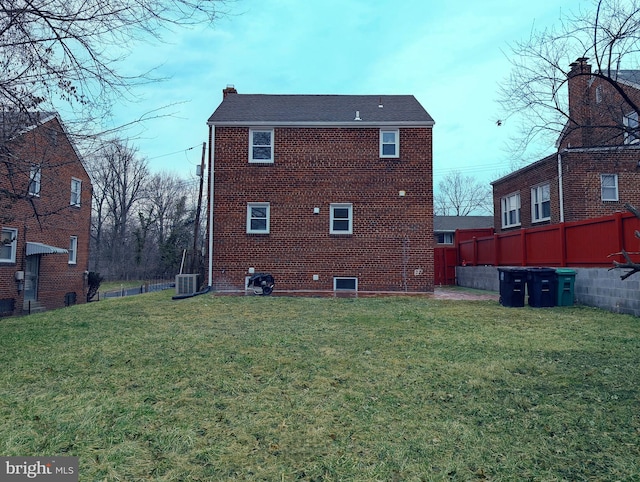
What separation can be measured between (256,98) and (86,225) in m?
12.3

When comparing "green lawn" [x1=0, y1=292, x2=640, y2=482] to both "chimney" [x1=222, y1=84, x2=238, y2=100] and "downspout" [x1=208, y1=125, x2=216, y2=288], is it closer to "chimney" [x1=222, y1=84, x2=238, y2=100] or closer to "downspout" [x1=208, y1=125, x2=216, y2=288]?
"downspout" [x1=208, y1=125, x2=216, y2=288]

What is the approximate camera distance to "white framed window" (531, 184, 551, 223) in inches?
710

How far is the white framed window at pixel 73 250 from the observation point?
21.4m

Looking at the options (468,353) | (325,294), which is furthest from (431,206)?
(468,353)

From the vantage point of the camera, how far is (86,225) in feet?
74.1

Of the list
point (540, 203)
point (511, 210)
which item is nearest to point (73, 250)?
point (511, 210)

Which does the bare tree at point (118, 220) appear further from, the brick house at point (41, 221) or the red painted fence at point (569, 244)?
the red painted fence at point (569, 244)

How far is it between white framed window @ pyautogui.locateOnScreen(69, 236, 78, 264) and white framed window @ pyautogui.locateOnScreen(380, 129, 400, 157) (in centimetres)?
1658

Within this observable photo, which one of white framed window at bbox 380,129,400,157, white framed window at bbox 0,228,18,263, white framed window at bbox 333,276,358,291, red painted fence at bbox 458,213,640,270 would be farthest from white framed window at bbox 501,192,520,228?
white framed window at bbox 0,228,18,263

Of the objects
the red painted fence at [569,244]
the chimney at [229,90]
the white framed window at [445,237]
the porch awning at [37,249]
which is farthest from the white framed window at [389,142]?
the white framed window at [445,237]

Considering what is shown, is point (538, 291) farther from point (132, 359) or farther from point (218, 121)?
point (218, 121)

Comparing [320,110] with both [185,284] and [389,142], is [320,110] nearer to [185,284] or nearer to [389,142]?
[389,142]

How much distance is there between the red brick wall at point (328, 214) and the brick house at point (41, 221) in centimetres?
502

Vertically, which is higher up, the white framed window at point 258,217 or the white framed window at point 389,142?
the white framed window at point 389,142
